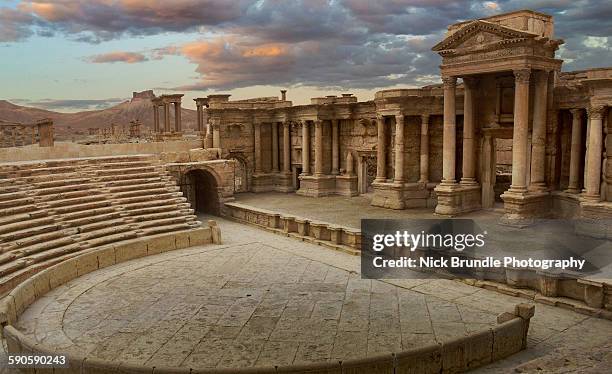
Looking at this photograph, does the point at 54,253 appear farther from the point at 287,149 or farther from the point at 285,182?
the point at 287,149

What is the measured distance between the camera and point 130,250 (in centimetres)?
1670

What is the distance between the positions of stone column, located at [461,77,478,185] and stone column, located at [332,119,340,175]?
7741 millimetres

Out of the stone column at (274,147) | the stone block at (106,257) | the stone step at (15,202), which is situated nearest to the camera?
the stone block at (106,257)

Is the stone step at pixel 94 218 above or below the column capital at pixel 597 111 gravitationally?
below

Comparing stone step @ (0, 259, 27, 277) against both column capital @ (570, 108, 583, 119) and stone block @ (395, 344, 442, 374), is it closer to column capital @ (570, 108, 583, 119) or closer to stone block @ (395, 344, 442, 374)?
stone block @ (395, 344, 442, 374)

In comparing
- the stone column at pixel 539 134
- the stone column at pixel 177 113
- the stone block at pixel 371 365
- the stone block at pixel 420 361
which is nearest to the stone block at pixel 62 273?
the stone block at pixel 371 365

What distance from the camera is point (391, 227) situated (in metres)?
18.5

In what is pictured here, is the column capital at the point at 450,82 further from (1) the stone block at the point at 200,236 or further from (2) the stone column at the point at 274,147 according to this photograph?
(2) the stone column at the point at 274,147

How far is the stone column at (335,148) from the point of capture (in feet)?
89.1

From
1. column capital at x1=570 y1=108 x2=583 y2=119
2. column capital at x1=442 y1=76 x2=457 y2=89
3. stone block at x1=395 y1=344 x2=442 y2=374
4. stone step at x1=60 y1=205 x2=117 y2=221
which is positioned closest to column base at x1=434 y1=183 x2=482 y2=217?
column capital at x1=442 y1=76 x2=457 y2=89

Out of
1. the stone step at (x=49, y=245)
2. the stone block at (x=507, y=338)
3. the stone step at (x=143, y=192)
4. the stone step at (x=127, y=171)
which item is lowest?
the stone block at (x=507, y=338)

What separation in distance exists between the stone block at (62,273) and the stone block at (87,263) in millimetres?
176

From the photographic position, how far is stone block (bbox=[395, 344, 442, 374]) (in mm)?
8234

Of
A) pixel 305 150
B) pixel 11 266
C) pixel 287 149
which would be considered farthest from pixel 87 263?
pixel 287 149
